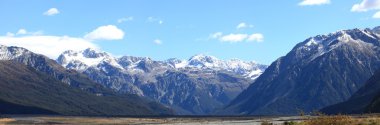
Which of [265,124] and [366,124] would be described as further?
[265,124]

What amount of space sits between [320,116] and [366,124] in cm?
925

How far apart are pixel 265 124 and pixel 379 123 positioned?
1518 cm

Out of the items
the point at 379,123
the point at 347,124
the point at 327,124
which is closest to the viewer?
the point at 327,124

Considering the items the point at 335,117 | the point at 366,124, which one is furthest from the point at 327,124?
the point at 366,124

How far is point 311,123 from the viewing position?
52.5 m

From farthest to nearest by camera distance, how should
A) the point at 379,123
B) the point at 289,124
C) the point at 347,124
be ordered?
the point at 289,124 < the point at 379,123 < the point at 347,124

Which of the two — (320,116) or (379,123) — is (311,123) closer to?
(320,116)

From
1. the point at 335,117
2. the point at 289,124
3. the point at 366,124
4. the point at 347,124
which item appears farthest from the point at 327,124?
the point at 289,124

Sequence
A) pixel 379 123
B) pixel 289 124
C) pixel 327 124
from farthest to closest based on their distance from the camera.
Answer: pixel 289 124 < pixel 379 123 < pixel 327 124

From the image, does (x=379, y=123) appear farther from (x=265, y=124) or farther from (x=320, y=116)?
(x=265, y=124)

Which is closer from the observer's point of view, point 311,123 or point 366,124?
point 311,123

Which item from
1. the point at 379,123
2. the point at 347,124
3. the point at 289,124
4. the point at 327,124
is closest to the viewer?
the point at 327,124

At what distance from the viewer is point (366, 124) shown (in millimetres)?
58500

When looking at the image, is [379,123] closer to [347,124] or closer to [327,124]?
[347,124]
